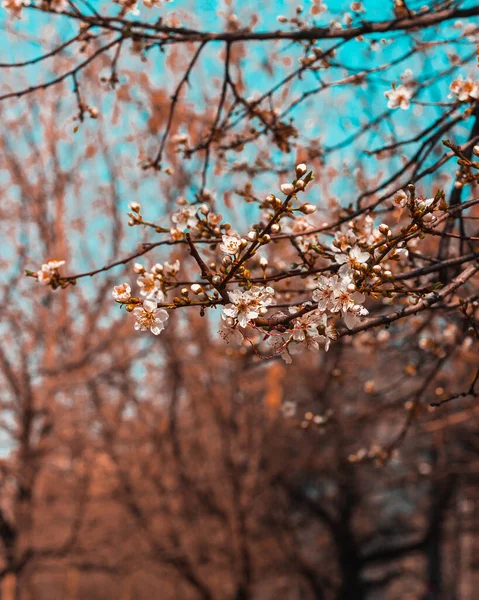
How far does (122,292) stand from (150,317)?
117mm

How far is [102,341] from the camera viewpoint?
7.86m

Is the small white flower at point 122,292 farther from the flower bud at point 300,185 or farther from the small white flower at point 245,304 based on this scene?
the flower bud at point 300,185

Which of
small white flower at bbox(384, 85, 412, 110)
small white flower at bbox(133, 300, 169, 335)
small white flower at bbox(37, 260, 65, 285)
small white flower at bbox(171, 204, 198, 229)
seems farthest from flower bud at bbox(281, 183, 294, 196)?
small white flower at bbox(384, 85, 412, 110)

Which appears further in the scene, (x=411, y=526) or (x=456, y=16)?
(x=411, y=526)

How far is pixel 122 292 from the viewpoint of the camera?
70.9 inches

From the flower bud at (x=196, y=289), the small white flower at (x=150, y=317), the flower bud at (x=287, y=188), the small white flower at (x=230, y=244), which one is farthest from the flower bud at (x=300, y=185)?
the small white flower at (x=150, y=317)

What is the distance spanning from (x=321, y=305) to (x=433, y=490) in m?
11.0

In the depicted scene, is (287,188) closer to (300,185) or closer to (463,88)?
(300,185)

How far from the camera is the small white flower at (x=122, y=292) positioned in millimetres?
1742

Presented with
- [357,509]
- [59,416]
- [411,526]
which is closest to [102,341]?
[59,416]

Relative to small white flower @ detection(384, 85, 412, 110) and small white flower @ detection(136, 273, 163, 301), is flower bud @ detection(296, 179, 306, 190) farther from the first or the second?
small white flower @ detection(384, 85, 412, 110)

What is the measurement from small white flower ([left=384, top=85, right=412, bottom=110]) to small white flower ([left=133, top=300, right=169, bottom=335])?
145 centimetres

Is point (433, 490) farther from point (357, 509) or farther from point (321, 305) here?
point (321, 305)

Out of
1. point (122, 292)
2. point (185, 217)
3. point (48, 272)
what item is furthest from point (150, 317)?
point (185, 217)
